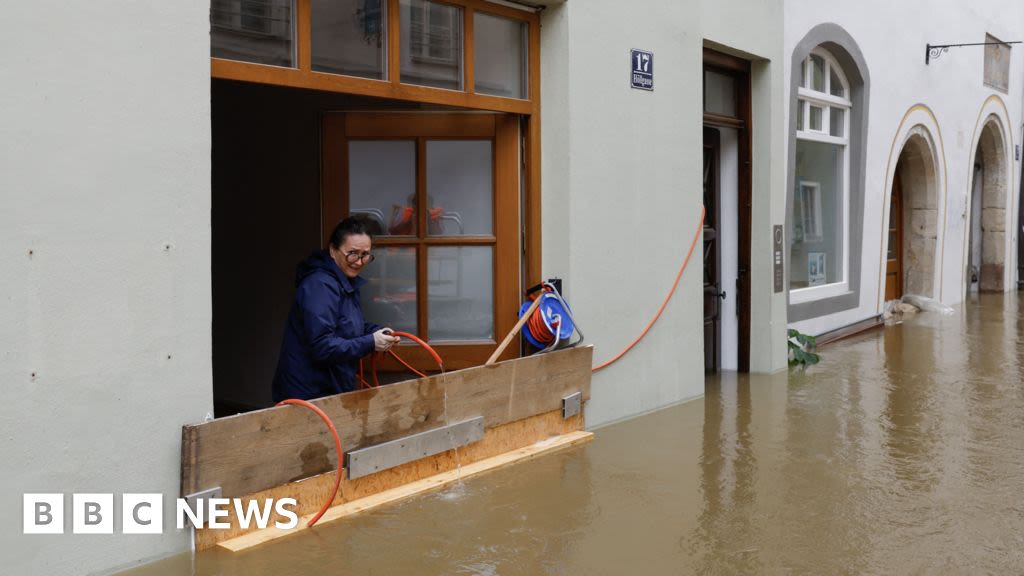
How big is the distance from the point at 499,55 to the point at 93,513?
3.34 m

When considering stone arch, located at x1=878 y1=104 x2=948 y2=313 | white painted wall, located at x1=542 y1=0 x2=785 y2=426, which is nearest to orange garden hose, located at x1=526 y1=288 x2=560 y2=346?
white painted wall, located at x1=542 y1=0 x2=785 y2=426

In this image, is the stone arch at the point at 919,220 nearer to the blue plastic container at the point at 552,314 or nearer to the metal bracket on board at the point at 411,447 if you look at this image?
the blue plastic container at the point at 552,314

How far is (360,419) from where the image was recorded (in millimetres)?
4551

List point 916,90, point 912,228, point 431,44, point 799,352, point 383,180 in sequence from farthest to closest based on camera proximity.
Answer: point 912,228 < point 916,90 < point 799,352 < point 383,180 < point 431,44

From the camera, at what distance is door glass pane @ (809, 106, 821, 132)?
9.88 meters

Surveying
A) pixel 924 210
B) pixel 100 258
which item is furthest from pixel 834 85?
pixel 100 258

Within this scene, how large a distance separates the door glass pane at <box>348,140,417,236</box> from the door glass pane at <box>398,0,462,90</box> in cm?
51

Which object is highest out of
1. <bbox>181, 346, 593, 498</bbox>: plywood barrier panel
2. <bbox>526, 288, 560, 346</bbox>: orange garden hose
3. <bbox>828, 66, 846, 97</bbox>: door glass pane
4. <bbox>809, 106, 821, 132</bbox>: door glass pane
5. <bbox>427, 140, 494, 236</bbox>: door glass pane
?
<bbox>828, 66, 846, 97</bbox>: door glass pane

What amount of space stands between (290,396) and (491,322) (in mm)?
1613

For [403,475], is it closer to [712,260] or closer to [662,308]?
[662,308]

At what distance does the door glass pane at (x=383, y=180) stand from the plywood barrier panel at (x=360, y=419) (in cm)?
109

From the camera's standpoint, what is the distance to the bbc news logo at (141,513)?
3496 millimetres

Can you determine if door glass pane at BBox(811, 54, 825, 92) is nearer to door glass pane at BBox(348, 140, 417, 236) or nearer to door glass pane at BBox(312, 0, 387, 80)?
door glass pane at BBox(348, 140, 417, 236)

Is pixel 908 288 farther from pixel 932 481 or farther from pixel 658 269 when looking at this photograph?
pixel 932 481
